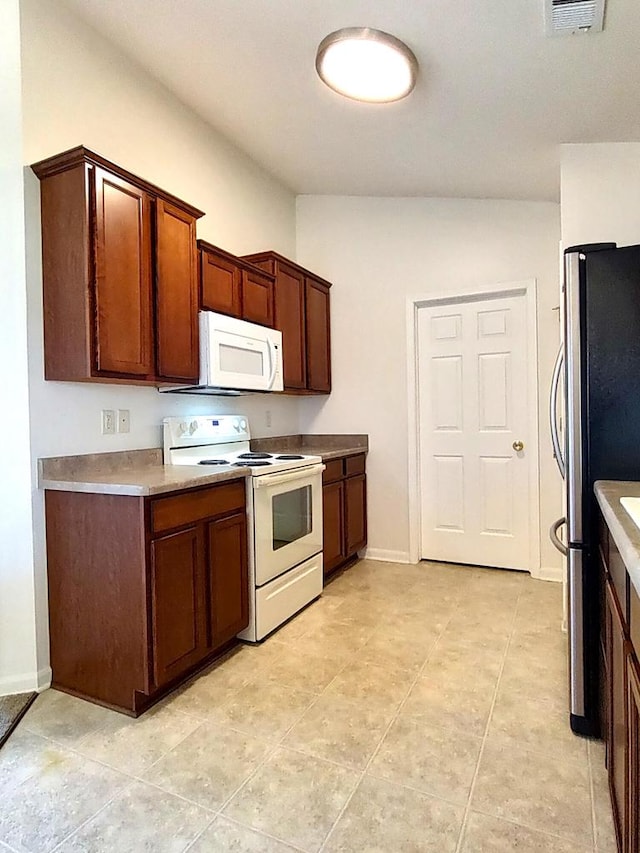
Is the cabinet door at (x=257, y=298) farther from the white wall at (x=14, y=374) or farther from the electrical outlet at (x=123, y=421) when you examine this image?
the white wall at (x=14, y=374)

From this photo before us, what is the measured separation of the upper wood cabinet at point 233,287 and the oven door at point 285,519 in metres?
1.00

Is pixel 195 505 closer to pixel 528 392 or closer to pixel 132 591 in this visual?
pixel 132 591

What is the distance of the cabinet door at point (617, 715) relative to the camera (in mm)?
1151

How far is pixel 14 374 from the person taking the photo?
2.08 metres

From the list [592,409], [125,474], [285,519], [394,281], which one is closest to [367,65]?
[592,409]

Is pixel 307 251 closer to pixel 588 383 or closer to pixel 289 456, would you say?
pixel 289 456

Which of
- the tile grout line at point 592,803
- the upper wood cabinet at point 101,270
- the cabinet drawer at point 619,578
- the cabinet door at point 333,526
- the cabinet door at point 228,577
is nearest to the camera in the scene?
the cabinet drawer at point 619,578

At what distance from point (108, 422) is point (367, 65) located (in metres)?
1.91

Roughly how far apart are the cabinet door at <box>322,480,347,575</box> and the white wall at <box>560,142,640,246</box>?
198 centimetres

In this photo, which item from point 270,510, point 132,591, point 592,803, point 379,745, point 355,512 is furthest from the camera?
point 355,512

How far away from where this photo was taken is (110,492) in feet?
6.34

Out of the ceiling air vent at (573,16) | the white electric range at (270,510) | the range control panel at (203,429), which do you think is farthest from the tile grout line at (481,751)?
the ceiling air vent at (573,16)

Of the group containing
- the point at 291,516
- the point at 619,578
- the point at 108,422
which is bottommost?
the point at 291,516

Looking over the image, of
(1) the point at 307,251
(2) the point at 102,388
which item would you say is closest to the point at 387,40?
(2) the point at 102,388
